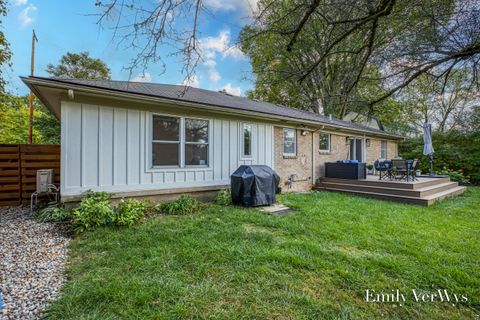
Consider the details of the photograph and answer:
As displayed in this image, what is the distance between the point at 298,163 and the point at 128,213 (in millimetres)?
6702

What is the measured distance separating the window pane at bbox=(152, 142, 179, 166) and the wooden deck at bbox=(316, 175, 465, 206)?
21.0 feet

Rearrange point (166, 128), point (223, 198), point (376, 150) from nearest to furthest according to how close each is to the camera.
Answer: point (166, 128)
point (223, 198)
point (376, 150)

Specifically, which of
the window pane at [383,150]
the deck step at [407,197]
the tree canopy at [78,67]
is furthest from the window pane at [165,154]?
the tree canopy at [78,67]

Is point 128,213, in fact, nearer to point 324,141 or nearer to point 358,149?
point 324,141

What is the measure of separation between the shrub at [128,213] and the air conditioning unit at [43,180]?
9.23ft

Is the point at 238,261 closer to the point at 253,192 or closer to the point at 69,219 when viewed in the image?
the point at 253,192

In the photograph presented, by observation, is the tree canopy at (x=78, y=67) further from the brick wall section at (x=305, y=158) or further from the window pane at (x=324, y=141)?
the window pane at (x=324, y=141)

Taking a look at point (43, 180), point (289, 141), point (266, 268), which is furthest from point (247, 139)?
point (43, 180)

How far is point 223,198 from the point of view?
6699mm

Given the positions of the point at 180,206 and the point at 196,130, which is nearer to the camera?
the point at 180,206

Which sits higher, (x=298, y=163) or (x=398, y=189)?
(x=298, y=163)

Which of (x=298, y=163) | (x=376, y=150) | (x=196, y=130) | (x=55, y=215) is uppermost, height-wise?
(x=196, y=130)

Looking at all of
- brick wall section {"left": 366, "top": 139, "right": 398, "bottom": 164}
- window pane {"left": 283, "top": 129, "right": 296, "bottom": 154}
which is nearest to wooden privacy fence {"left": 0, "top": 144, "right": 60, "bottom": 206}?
window pane {"left": 283, "top": 129, "right": 296, "bottom": 154}

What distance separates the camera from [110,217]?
4598 mm
